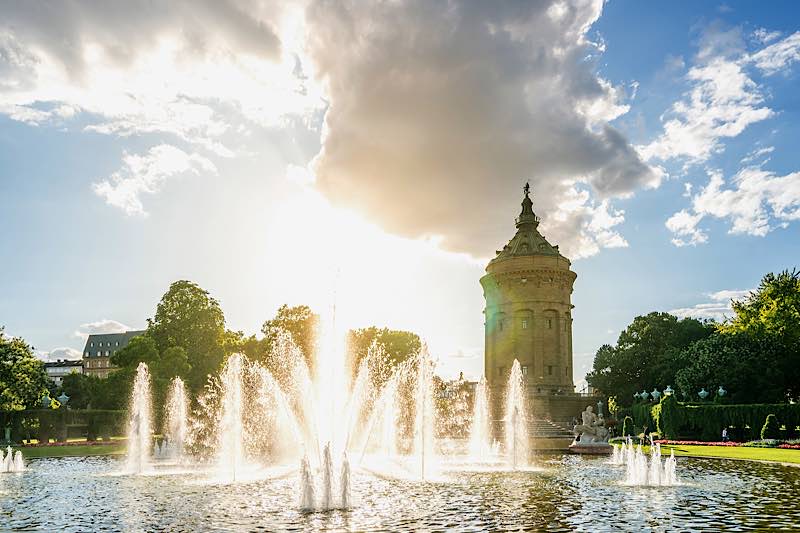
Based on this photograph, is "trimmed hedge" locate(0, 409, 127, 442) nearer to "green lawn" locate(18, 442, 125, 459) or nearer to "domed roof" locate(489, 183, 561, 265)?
"green lawn" locate(18, 442, 125, 459)

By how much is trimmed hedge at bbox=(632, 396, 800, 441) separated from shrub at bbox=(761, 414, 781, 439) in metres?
0.65

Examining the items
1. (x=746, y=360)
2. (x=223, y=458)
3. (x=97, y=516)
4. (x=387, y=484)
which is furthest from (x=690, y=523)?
(x=746, y=360)

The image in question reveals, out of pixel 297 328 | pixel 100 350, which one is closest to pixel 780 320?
pixel 297 328

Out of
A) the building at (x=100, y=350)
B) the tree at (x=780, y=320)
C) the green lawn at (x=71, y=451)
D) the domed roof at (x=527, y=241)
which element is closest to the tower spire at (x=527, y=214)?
the domed roof at (x=527, y=241)

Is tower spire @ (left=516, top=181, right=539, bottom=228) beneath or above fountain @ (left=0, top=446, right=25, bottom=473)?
above

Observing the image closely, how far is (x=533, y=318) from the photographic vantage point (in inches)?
2965

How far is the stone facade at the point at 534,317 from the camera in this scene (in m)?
74.5

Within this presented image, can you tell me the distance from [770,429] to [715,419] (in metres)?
4.29

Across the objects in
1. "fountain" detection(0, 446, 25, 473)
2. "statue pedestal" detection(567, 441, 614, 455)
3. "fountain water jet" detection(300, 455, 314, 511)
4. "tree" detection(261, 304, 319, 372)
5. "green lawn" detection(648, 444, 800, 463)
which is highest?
"tree" detection(261, 304, 319, 372)

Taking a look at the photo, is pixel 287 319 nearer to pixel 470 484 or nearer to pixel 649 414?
pixel 649 414

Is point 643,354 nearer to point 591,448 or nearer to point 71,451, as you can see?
point 591,448

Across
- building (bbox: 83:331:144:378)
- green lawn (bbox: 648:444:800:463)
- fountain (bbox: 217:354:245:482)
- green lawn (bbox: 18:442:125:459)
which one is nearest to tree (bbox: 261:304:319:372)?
green lawn (bbox: 18:442:125:459)

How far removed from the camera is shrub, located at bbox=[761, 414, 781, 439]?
39656mm

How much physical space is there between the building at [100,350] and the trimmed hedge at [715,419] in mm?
119181
